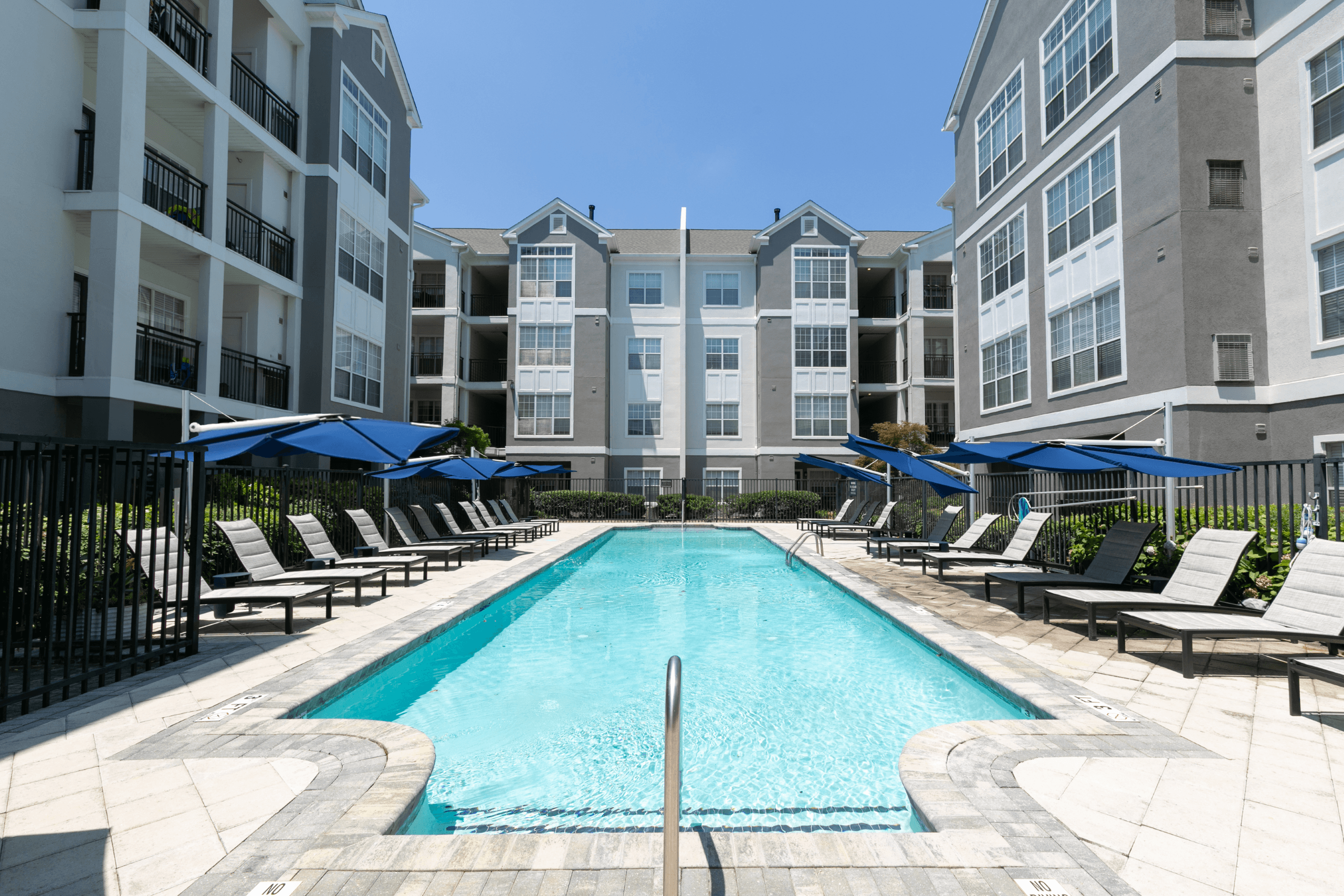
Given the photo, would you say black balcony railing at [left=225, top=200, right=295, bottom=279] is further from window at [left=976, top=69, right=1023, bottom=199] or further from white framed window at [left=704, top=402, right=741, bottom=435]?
window at [left=976, top=69, right=1023, bottom=199]

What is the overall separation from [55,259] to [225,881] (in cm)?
1431

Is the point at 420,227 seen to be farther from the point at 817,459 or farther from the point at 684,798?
the point at 684,798

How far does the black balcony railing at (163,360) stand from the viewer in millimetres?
13492

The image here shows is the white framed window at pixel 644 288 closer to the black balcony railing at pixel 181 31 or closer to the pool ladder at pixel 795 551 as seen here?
the pool ladder at pixel 795 551

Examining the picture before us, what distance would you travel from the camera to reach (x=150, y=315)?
1505 centimetres

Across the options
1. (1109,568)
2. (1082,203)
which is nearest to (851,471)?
(1082,203)

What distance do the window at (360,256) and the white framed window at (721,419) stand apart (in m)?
15.5

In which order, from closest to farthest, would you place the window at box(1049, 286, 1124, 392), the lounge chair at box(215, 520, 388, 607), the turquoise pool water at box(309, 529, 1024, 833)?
the turquoise pool water at box(309, 529, 1024, 833) < the lounge chair at box(215, 520, 388, 607) < the window at box(1049, 286, 1124, 392)

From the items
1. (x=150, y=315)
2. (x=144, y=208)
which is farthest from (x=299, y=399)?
(x=144, y=208)

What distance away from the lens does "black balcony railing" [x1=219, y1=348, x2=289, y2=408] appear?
15695mm

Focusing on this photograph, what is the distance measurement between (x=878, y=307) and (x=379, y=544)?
3007 centimetres

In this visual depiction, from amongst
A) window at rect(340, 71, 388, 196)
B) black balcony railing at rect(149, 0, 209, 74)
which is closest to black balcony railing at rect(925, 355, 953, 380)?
window at rect(340, 71, 388, 196)

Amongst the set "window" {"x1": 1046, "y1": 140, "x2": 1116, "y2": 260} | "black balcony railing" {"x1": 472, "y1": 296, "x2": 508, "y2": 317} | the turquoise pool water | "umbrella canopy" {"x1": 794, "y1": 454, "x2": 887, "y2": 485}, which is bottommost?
the turquoise pool water

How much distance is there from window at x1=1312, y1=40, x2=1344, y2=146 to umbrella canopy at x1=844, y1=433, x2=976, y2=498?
831cm
